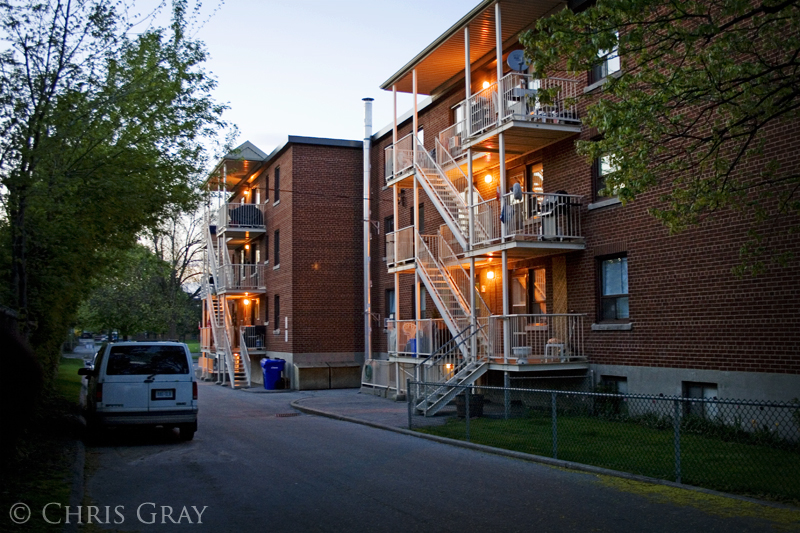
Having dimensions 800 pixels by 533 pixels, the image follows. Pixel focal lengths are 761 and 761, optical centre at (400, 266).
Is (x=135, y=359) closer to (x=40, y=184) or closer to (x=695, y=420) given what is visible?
(x=40, y=184)

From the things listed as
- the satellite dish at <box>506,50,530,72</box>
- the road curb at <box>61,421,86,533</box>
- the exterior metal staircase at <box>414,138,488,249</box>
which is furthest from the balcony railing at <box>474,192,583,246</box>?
the road curb at <box>61,421,86,533</box>

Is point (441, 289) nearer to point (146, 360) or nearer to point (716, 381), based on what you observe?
point (716, 381)

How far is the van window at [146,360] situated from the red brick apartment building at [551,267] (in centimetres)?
602

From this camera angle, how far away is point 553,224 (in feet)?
57.4

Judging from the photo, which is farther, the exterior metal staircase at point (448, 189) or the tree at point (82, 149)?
the exterior metal staircase at point (448, 189)

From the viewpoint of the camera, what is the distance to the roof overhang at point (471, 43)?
59.9 ft

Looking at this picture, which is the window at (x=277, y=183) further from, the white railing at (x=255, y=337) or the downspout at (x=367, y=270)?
the white railing at (x=255, y=337)

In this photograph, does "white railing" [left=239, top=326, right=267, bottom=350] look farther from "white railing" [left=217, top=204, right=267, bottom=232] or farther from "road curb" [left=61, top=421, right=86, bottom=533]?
"road curb" [left=61, top=421, right=86, bottom=533]

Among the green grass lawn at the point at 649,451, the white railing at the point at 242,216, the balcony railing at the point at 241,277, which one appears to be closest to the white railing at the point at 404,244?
the green grass lawn at the point at 649,451

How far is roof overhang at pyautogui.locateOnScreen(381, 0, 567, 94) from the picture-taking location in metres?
18.2

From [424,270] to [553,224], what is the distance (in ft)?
16.6

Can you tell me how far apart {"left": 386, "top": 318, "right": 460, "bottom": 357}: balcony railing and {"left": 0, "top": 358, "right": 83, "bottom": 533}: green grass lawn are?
9.14m

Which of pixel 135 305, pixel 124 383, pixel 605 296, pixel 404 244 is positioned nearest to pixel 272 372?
pixel 404 244

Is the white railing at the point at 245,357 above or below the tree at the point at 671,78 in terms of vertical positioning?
below
